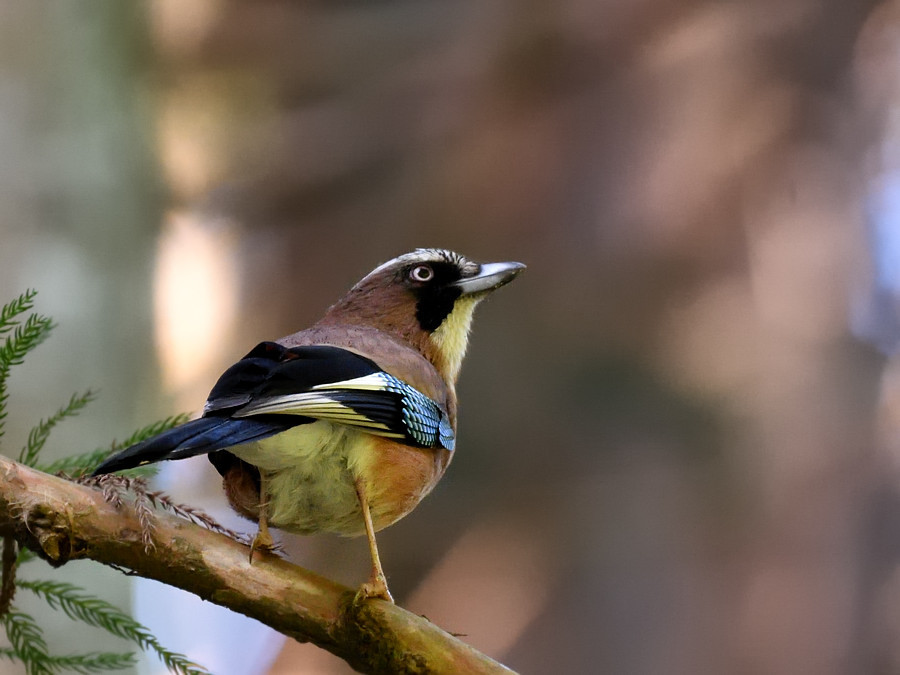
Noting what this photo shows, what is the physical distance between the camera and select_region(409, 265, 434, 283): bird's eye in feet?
A: 7.21

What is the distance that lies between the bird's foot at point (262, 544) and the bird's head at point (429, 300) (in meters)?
0.75

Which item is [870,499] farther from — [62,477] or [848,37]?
[62,477]

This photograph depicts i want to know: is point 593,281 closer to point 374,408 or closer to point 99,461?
point 374,408

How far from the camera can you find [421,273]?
220 cm

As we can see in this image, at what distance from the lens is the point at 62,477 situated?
1346 millimetres

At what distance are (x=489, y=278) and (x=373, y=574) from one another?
90 cm

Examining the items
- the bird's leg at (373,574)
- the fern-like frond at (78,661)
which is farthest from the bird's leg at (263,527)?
the fern-like frond at (78,661)

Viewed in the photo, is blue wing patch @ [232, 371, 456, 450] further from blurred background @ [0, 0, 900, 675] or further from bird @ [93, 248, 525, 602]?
blurred background @ [0, 0, 900, 675]

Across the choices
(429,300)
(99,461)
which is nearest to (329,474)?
(99,461)

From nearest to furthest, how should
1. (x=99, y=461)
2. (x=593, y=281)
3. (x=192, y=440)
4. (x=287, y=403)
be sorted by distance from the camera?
(x=192, y=440) < (x=287, y=403) < (x=99, y=461) < (x=593, y=281)

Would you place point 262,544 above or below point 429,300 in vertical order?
below

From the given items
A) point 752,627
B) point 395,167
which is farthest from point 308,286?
point 752,627

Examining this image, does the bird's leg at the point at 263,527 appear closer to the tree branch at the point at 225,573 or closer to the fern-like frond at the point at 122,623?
the tree branch at the point at 225,573

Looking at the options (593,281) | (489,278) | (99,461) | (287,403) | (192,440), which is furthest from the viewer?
(593,281)
